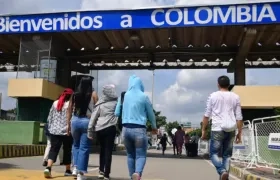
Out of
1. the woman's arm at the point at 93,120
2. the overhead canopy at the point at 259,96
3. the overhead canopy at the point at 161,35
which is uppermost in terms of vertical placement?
the overhead canopy at the point at 161,35

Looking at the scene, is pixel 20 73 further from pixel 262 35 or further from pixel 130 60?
pixel 262 35

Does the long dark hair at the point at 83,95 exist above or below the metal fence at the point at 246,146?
above

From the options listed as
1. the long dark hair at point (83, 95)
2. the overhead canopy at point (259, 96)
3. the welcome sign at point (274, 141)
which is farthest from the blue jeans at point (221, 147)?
the overhead canopy at point (259, 96)

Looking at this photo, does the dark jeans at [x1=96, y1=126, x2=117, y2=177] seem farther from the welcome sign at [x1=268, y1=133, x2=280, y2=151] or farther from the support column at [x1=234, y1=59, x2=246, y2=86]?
the support column at [x1=234, y1=59, x2=246, y2=86]

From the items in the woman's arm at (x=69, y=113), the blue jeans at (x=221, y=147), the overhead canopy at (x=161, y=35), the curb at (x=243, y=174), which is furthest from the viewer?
the overhead canopy at (x=161, y=35)

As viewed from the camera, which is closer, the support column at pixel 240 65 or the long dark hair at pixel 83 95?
the long dark hair at pixel 83 95

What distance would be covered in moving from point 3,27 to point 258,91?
1299 centimetres

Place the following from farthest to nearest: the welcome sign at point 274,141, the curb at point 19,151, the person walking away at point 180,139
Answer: the person walking away at point 180,139
the curb at point 19,151
the welcome sign at point 274,141

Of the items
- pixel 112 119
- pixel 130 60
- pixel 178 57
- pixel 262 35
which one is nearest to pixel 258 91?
pixel 262 35

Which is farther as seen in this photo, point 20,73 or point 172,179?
point 20,73

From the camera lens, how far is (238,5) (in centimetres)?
1784

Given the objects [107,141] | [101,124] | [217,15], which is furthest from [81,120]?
[217,15]

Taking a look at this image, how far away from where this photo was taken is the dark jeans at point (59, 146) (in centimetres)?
704

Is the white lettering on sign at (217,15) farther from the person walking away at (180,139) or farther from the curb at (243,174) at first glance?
the curb at (243,174)
